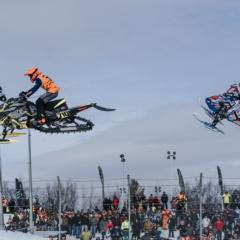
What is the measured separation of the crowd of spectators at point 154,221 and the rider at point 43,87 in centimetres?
394

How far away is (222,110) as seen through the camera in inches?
1330

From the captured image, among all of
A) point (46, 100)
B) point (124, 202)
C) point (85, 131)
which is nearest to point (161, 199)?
point (124, 202)

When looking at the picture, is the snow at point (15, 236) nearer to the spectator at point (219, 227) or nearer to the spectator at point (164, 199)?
the spectator at point (219, 227)

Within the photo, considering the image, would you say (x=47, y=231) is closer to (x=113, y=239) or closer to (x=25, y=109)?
(x=113, y=239)

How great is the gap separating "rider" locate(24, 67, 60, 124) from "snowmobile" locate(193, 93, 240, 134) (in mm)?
9815

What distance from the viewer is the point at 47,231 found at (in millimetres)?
26109

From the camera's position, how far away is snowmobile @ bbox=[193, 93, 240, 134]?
110ft

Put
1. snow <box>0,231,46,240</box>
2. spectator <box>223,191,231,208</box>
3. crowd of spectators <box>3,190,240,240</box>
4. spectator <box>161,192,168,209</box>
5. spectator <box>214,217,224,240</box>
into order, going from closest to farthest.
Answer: snow <box>0,231,46,240</box>, spectator <box>214,217,224,240</box>, crowd of spectators <box>3,190,240,240</box>, spectator <box>223,191,231,208</box>, spectator <box>161,192,168,209</box>

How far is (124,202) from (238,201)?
614 cm

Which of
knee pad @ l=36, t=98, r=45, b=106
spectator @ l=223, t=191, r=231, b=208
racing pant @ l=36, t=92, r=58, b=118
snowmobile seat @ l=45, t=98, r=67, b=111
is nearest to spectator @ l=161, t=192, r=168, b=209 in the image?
spectator @ l=223, t=191, r=231, b=208

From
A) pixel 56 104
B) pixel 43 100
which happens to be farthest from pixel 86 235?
pixel 43 100

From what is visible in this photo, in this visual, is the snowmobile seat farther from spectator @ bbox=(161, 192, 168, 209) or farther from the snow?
the snow

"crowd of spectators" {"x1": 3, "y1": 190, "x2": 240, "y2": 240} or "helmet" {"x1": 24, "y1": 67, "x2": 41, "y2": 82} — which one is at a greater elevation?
"helmet" {"x1": 24, "y1": 67, "x2": 41, "y2": 82}

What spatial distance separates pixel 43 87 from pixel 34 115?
43.2 inches
